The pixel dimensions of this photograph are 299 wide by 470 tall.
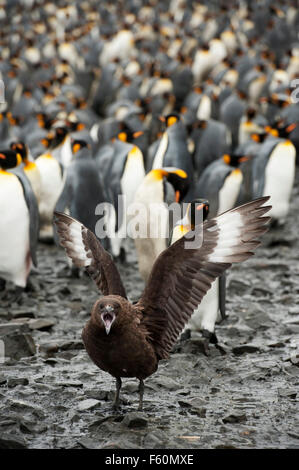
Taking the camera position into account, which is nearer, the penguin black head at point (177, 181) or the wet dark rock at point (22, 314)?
the wet dark rock at point (22, 314)

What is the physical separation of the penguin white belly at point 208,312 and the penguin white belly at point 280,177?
3845 millimetres

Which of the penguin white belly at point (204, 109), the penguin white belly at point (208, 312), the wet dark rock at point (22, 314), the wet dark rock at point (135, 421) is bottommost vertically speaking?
the wet dark rock at point (135, 421)

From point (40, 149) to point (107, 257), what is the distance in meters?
6.56

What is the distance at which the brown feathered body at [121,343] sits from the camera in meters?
3.53

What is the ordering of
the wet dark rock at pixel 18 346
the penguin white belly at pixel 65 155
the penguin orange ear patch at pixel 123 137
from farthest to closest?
1. the penguin white belly at pixel 65 155
2. the penguin orange ear patch at pixel 123 137
3. the wet dark rock at pixel 18 346

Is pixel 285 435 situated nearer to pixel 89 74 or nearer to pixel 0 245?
pixel 0 245

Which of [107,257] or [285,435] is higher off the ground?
[107,257]

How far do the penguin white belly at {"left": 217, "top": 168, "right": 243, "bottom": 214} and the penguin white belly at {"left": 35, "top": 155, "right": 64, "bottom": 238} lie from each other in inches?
69.4

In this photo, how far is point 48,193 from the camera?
8469 mm

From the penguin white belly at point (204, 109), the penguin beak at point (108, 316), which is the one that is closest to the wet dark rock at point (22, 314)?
the penguin beak at point (108, 316)

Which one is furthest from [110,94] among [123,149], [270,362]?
[270,362]

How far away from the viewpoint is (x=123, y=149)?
8.22m

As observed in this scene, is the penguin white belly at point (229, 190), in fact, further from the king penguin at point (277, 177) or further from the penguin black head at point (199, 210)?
the penguin black head at point (199, 210)

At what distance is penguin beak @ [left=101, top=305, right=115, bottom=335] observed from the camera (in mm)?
3424
